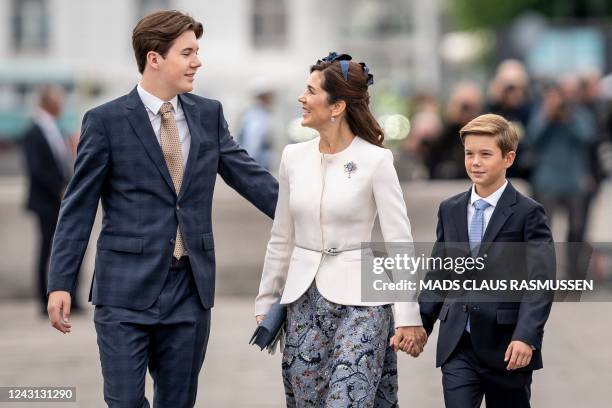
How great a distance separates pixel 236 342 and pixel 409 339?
19.3 feet

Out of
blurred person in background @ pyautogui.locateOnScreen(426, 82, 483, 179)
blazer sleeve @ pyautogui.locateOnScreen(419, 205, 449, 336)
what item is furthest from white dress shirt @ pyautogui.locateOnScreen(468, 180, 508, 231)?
blurred person in background @ pyautogui.locateOnScreen(426, 82, 483, 179)

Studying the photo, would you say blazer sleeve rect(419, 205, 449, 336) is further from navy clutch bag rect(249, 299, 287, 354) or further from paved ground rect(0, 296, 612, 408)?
paved ground rect(0, 296, 612, 408)

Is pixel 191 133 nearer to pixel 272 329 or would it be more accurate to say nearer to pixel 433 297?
pixel 272 329

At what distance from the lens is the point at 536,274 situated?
532cm

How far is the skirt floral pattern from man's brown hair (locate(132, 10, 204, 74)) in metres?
1.02

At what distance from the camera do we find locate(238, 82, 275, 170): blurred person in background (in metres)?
14.6

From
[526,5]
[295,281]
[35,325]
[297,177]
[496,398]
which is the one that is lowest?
[35,325]

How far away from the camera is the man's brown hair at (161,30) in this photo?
548 centimetres

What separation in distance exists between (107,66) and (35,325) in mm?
46667

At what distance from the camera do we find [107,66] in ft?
192

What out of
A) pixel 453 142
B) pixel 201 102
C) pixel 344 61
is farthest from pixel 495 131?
pixel 453 142

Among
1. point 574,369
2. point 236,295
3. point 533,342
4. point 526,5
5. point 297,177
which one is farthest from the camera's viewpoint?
point 526,5

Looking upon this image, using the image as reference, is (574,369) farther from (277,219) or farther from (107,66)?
(107,66)

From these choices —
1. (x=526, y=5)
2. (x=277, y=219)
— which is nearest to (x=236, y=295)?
(x=277, y=219)
